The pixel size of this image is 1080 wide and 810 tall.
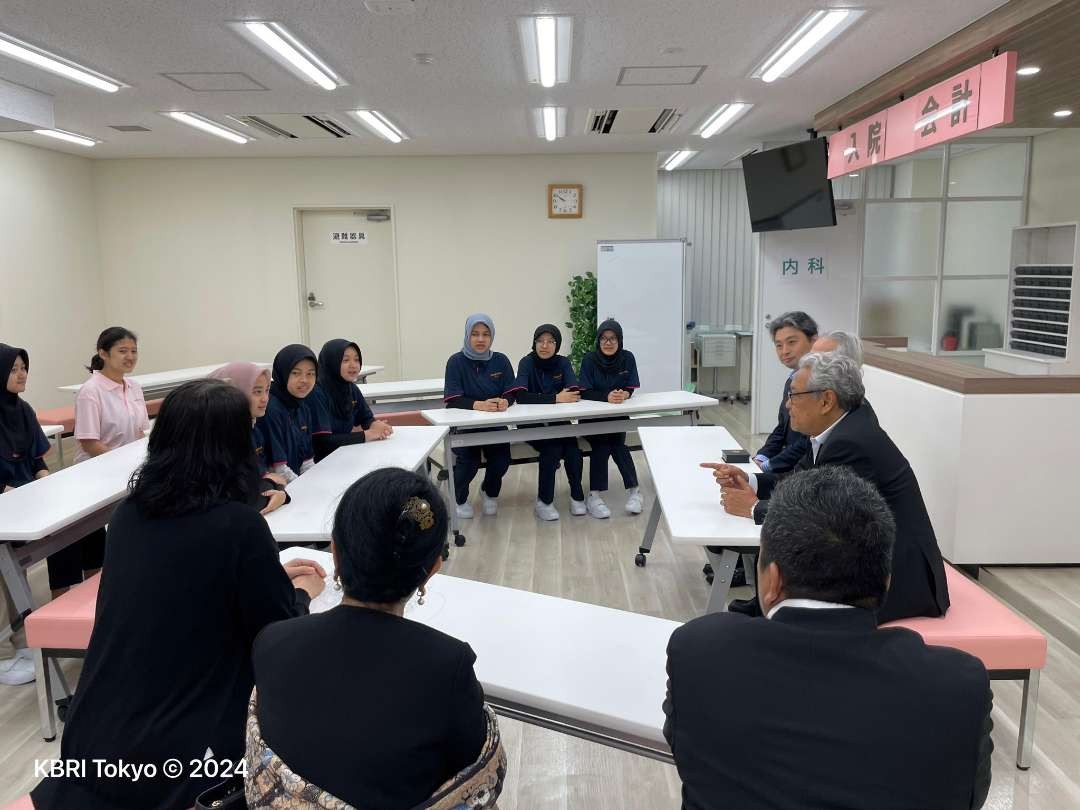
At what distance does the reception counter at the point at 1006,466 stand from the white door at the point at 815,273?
147 inches

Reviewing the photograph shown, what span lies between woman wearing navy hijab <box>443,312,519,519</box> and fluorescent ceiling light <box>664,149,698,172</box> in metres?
4.21

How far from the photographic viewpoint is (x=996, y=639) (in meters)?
A: 2.33

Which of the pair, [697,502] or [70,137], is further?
[70,137]

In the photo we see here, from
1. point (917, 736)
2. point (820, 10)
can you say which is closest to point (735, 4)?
point (820, 10)

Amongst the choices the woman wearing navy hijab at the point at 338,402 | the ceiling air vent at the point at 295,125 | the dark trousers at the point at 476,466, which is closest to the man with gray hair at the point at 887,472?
the woman wearing navy hijab at the point at 338,402

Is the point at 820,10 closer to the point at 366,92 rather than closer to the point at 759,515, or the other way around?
the point at 759,515

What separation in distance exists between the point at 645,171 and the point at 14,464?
6715mm

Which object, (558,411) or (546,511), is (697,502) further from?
(546,511)

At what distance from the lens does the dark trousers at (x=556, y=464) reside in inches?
218

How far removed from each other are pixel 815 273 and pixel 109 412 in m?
6.35

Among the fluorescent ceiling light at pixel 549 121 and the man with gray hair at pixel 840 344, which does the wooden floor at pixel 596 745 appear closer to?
the man with gray hair at pixel 840 344

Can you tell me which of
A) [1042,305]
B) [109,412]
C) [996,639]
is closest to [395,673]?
[996,639]

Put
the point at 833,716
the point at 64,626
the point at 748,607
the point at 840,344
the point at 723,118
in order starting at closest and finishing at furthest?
the point at 833,716, the point at 64,626, the point at 748,607, the point at 840,344, the point at 723,118

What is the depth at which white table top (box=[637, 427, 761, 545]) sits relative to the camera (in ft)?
9.01
